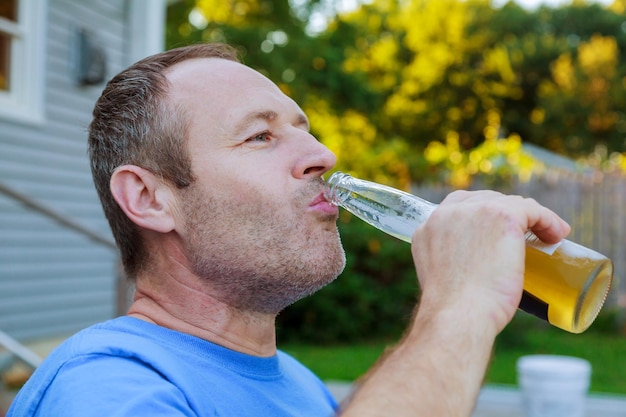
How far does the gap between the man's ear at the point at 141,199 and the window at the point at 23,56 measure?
4.71 metres

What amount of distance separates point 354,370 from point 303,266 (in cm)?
564

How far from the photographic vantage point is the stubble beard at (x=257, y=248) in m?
1.44

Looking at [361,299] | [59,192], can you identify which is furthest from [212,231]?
[361,299]

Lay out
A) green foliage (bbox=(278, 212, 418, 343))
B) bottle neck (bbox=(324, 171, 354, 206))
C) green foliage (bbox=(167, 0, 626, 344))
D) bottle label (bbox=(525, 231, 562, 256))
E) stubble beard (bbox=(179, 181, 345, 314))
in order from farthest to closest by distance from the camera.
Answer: green foliage (bbox=(167, 0, 626, 344)) → green foliage (bbox=(278, 212, 418, 343)) → bottle neck (bbox=(324, 171, 354, 206)) → stubble beard (bbox=(179, 181, 345, 314)) → bottle label (bbox=(525, 231, 562, 256))

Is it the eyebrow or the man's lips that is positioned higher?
the eyebrow

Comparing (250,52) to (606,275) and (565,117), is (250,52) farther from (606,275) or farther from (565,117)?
(565,117)

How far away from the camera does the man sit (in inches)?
45.1

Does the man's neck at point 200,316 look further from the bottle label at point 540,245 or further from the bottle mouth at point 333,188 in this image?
the bottle label at point 540,245

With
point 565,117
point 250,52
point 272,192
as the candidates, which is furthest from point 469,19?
point 272,192

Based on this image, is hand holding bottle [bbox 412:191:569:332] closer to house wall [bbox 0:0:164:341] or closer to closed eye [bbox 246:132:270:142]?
closed eye [bbox 246:132:270:142]

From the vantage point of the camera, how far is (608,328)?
914cm

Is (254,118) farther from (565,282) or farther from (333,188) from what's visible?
(565,282)

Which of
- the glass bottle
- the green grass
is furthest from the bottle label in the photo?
the green grass

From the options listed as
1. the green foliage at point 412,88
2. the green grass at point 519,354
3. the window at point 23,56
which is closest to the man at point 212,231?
the window at point 23,56
